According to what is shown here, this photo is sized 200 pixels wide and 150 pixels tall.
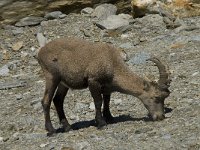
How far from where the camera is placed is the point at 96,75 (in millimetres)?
12469

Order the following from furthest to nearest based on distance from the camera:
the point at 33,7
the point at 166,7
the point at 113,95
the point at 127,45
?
the point at 166,7 → the point at 33,7 → the point at 127,45 → the point at 113,95

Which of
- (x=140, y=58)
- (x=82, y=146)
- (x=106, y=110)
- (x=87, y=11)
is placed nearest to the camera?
(x=82, y=146)

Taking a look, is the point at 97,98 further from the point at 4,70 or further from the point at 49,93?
the point at 4,70

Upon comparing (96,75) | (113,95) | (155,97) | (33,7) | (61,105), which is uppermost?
(96,75)

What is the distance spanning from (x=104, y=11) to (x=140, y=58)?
4780 millimetres

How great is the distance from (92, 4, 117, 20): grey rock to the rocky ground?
47 cm

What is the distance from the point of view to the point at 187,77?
612 inches

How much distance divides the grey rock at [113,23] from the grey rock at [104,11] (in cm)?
47

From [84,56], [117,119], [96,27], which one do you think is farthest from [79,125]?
[96,27]

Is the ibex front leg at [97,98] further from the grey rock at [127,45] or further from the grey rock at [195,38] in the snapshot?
the grey rock at [127,45]

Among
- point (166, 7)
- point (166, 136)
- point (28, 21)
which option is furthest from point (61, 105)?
point (166, 7)

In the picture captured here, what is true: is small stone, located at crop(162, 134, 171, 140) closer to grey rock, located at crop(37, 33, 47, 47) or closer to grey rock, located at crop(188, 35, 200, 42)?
grey rock, located at crop(188, 35, 200, 42)

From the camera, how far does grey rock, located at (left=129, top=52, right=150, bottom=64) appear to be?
18.1m

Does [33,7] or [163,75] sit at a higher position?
[163,75]
